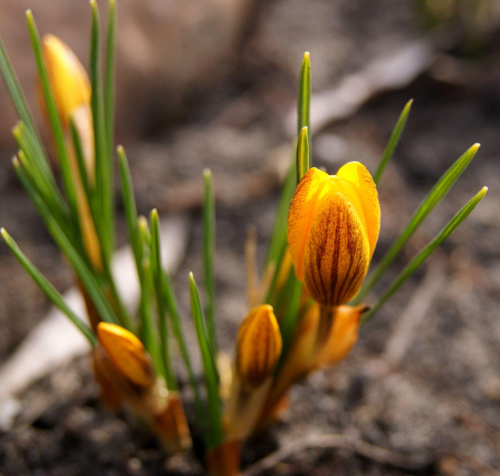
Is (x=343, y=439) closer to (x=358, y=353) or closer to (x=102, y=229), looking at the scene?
(x=358, y=353)

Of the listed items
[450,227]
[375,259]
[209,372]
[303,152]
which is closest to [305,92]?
[303,152]

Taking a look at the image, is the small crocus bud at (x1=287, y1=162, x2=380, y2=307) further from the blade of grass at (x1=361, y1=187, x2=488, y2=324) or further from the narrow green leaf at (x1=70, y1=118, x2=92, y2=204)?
the narrow green leaf at (x1=70, y1=118, x2=92, y2=204)

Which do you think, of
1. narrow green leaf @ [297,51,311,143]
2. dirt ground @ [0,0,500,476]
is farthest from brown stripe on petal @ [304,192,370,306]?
dirt ground @ [0,0,500,476]

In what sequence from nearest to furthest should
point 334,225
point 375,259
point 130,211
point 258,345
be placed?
point 334,225 < point 258,345 < point 130,211 < point 375,259

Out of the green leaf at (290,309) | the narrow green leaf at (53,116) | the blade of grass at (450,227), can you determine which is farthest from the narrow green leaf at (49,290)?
the blade of grass at (450,227)

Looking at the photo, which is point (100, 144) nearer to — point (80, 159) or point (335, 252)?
point (80, 159)

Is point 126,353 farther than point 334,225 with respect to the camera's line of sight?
Yes

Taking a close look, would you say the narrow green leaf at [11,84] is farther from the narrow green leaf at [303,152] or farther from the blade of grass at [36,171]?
the narrow green leaf at [303,152]
